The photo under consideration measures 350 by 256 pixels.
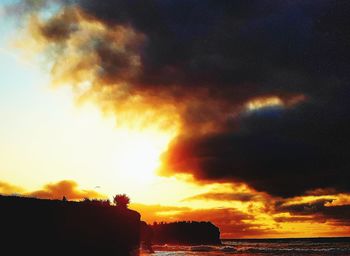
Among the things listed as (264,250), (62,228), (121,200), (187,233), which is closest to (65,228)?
(62,228)

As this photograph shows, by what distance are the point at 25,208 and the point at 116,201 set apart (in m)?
12.1

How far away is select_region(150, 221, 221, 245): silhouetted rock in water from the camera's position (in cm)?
18150

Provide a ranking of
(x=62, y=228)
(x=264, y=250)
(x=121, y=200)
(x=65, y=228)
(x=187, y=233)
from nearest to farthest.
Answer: (x=62, y=228)
(x=65, y=228)
(x=121, y=200)
(x=264, y=250)
(x=187, y=233)

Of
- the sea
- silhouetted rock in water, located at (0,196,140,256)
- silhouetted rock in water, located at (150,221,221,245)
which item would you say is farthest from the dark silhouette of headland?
silhouetted rock in water, located at (150,221,221,245)

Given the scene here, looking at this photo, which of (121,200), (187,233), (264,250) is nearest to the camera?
(121,200)

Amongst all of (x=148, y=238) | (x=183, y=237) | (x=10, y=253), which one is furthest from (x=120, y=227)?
(x=183, y=237)

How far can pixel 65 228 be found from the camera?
2662cm

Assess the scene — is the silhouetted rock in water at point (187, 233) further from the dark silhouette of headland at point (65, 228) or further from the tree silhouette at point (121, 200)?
the dark silhouette of headland at point (65, 228)

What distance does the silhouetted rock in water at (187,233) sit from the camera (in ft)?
595

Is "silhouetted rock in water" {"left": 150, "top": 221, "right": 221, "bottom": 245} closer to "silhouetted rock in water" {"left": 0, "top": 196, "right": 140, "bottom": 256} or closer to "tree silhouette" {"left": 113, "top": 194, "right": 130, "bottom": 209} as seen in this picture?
"tree silhouette" {"left": 113, "top": 194, "right": 130, "bottom": 209}

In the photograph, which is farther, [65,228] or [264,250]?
[264,250]

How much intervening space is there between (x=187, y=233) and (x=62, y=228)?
167 metres

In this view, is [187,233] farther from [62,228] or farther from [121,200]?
[62,228]

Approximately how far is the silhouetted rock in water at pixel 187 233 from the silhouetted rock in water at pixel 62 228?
14979 centimetres
